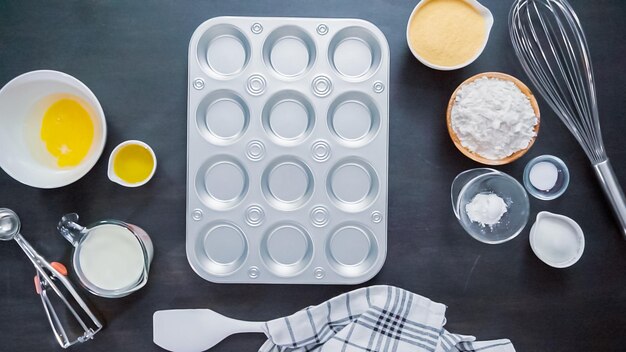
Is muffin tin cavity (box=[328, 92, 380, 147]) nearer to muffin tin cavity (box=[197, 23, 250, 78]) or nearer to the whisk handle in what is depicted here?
muffin tin cavity (box=[197, 23, 250, 78])

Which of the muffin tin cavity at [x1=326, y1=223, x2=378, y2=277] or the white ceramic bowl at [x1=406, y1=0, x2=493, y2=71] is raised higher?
the white ceramic bowl at [x1=406, y1=0, x2=493, y2=71]

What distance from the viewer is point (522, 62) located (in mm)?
948

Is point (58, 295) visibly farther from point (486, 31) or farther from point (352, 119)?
point (486, 31)

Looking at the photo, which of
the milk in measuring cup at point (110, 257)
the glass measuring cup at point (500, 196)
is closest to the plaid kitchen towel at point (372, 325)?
the glass measuring cup at point (500, 196)

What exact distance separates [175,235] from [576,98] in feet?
2.42

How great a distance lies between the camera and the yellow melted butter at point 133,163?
2.97 ft

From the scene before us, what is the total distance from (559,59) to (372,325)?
0.56 metres

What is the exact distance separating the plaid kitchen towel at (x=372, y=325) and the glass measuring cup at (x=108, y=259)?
24 cm

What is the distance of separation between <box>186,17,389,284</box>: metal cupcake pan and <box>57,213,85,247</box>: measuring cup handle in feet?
0.62

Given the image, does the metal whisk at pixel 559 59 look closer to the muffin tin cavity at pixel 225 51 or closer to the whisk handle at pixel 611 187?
the whisk handle at pixel 611 187

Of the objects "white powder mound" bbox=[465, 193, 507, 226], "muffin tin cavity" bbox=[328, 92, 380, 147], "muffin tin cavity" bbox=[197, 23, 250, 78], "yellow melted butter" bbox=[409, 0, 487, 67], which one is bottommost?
"white powder mound" bbox=[465, 193, 507, 226]

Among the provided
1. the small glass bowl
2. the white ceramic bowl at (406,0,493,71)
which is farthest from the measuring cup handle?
the small glass bowl

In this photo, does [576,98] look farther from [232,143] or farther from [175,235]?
[175,235]

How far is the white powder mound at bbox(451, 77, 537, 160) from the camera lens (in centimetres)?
88
